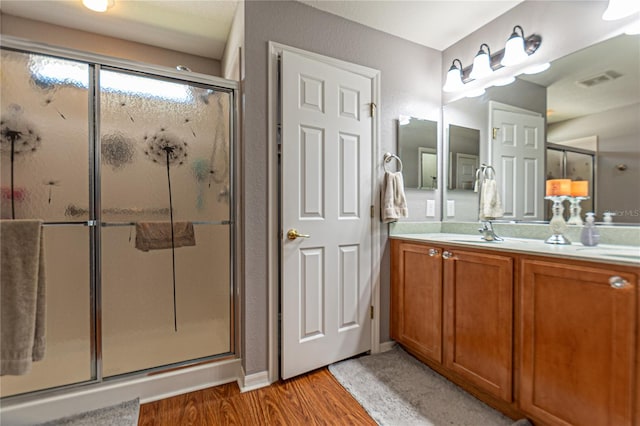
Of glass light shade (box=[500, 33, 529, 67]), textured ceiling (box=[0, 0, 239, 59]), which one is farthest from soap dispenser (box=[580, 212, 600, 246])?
textured ceiling (box=[0, 0, 239, 59])

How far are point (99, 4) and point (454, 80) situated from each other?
2561 millimetres

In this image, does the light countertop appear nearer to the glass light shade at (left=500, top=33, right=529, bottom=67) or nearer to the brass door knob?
the brass door knob

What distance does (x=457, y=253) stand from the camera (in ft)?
5.20

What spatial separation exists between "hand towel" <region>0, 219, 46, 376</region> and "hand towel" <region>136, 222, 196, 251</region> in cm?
45

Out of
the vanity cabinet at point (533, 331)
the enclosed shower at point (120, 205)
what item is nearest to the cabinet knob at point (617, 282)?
the vanity cabinet at point (533, 331)

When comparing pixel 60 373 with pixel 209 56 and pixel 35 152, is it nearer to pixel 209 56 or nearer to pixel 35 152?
pixel 35 152

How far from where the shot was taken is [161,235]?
5.57 feet

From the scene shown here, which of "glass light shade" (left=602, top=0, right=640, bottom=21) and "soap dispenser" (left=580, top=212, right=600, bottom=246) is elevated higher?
"glass light shade" (left=602, top=0, right=640, bottom=21)

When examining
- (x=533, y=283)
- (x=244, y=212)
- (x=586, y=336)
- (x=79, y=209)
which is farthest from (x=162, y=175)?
(x=586, y=336)

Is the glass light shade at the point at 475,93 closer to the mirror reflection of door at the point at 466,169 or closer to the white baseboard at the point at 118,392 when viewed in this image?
the mirror reflection of door at the point at 466,169

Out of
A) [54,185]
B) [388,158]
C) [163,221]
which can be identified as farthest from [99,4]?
[388,158]

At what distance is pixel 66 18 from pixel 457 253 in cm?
312

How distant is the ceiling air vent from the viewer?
4.75 ft

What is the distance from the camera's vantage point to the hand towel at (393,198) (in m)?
1.99
